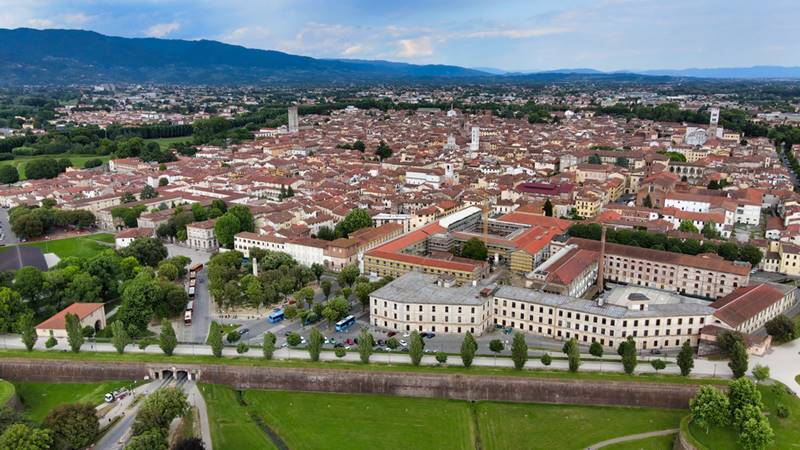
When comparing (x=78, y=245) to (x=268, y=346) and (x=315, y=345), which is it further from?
(x=315, y=345)

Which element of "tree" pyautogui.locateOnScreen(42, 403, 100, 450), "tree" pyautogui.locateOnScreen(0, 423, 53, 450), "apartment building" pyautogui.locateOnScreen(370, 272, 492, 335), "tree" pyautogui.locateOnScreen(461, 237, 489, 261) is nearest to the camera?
"tree" pyautogui.locateOnScreen(0, 423, 53, 450)

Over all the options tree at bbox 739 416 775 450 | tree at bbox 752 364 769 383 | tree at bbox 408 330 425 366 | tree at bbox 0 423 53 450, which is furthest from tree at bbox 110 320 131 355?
tree at bbox 752 364 769 383

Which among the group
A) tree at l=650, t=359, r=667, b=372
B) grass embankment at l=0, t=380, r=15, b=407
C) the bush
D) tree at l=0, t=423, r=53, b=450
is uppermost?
tree at l=0, t=423, r=53, b=450

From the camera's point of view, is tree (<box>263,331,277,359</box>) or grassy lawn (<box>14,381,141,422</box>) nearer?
grassy lawn (<box>14,381,141,422</box>)

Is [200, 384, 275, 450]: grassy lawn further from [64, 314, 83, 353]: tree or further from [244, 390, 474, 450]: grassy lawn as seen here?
[64, 314, 83, 353]: tree

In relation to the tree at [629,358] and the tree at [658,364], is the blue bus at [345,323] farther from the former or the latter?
the tree at [658,364]

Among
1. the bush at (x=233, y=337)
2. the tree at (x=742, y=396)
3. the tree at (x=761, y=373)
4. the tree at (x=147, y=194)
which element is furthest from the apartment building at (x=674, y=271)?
the tree at (x=147, y=194)

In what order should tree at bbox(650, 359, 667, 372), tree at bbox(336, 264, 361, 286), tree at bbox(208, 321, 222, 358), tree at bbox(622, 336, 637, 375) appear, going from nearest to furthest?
tree at bbox(622, 336, 637, 375), tree at bbox(650, 359, 667, 372), tree at bbox(208, 321, 222, 358), tree at bbox(336, 264, 361, 286)

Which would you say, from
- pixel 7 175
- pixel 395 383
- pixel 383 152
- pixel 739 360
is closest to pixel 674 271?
pixel 739 360
